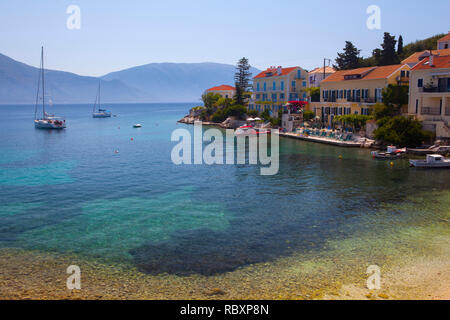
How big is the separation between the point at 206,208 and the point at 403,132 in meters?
33.0

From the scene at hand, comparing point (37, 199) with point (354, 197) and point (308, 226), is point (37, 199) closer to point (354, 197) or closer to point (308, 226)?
point (308, 226)

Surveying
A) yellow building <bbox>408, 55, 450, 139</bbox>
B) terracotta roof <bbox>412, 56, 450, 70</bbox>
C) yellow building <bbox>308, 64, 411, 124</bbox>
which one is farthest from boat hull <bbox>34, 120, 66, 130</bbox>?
terracotta roof <bbox>412, 56, 450, 70</bbox>

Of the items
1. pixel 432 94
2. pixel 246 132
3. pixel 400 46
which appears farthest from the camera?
pixel 400 46

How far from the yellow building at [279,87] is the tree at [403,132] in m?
32.1

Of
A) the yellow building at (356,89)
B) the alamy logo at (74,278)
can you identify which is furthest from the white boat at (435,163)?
the alamy logo at (74,278)

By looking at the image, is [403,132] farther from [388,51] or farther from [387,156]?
[388,51]

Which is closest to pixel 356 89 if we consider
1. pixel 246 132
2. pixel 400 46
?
pixel 246 132

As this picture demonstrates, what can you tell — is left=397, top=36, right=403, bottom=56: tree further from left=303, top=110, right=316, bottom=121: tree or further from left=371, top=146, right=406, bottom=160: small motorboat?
left=371, top=146, right=406, bottom=160: small motorboat

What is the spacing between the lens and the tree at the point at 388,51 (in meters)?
77.9

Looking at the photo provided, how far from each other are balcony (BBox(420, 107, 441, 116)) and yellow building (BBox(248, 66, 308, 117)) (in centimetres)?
3321

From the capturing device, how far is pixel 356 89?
60.9m

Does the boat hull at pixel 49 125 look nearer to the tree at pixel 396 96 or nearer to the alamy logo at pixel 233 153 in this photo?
the alamy logo at pixel 233 153
